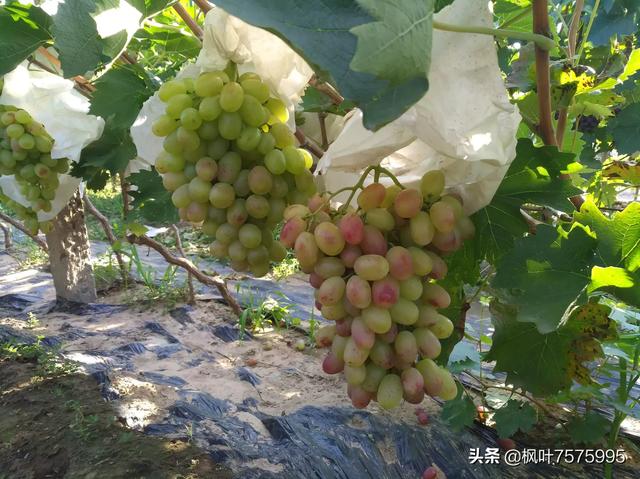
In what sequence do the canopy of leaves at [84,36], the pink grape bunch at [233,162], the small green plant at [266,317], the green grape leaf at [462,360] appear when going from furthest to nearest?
the small green plant at [266,317] < the green grape leaf at [462,360] < the canopy of leaves at [84,36] < the pink grape bunch at [233,162]

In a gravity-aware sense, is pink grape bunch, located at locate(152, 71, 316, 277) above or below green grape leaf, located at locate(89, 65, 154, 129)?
below

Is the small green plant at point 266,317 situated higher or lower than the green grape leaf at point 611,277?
lower

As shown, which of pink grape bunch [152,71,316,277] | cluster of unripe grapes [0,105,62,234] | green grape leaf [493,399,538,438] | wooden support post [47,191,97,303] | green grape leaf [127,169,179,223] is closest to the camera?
pink grape bunch [152,71,316,277]

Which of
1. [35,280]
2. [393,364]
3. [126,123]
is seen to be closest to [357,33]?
[393,364]

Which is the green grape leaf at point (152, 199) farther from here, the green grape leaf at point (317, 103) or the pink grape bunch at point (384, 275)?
the pink grape bunch at point (384, 275)

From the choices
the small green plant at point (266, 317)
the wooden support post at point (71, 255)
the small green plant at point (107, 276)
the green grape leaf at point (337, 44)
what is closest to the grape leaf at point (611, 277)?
the green grape leaf at point (337, 44)

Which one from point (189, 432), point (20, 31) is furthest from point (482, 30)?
point (189, 432)

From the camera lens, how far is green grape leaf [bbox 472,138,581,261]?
0.82 m

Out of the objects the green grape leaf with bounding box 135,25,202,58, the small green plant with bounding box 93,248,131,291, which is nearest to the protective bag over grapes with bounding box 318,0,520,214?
the green grape leaf with bounding box 135,25,202,58

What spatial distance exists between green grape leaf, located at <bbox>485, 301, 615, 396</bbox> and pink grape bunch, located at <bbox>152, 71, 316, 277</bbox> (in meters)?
0.49

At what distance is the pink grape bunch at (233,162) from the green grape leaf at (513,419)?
1.54 metres

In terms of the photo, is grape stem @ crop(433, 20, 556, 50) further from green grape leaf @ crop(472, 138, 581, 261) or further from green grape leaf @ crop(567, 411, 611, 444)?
green grape leaf @ crop(567, 411, 611, 444)

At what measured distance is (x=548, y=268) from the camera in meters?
0.80

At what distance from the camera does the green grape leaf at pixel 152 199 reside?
117cm
